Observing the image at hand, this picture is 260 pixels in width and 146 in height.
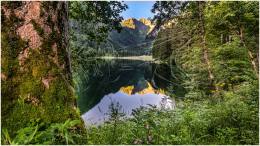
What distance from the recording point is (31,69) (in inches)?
135

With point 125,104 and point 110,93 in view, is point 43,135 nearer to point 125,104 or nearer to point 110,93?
point 125,104

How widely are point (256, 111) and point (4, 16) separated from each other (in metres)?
4.06

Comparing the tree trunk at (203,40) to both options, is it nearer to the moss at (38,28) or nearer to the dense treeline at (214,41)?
the dense treeline at (214,41)

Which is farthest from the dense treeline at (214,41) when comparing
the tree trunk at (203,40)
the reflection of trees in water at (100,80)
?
the reflection of trees in water at (100,80)

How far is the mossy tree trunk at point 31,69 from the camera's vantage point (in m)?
3.35

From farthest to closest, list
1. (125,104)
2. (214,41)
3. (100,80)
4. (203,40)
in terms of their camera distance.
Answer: (100,80), (125,104), (214,41), (203,40)

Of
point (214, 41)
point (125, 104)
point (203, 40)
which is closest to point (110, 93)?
point (125, 104)

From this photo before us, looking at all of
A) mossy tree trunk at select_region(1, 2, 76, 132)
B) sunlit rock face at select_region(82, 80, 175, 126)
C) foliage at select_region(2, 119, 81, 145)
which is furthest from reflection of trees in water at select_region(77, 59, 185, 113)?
foliage at select_region(2, 119, 81, 145)

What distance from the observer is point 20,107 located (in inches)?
132

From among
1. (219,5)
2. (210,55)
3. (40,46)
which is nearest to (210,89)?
(210,55)

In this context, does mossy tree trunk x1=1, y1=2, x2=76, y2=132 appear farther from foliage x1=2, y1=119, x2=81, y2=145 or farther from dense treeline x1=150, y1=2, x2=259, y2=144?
dense treeline x1=150, y1=2, x2=259, y2=144

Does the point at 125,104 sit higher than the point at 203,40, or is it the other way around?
the point at 203,40

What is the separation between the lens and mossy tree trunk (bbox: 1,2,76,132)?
3348mm

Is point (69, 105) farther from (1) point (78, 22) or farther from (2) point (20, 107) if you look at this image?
(1) point (78, 22)
